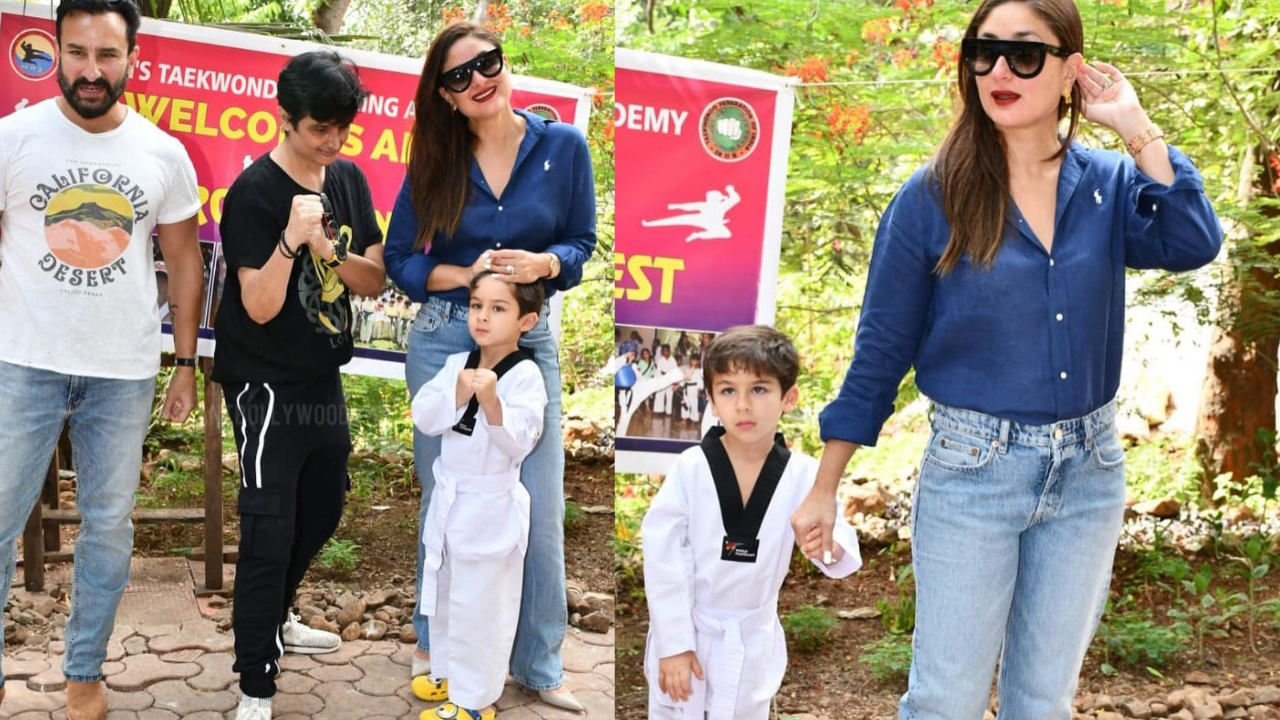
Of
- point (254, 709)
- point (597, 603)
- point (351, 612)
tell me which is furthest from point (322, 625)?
point (597, 603)

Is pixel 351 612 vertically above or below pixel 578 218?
below

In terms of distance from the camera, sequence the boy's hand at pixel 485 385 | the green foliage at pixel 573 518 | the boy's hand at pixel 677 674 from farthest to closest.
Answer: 1. the green foliage at pixel 573 518
2. the boy's hand at pixel 485 385
3. the boy's hand at pixel 677 674

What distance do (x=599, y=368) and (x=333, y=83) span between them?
7.28 feet

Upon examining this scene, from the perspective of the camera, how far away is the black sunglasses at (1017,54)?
2139 mm

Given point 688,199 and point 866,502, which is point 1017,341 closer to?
point 688,199

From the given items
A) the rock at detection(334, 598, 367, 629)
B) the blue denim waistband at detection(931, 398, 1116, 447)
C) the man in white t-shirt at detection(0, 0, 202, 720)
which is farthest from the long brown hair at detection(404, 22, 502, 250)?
the blue denim waistband at detection(931, 398, 1116, 447)

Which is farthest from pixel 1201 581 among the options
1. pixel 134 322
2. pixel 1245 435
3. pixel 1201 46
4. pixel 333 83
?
pixel 134 322

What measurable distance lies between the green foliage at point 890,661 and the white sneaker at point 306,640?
164 cm

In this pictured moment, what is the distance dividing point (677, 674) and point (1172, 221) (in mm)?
1323

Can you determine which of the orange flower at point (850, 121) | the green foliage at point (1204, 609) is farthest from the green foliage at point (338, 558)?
the green foliage at point (1204, 609)

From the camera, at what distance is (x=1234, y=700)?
Result: 3.56 metres

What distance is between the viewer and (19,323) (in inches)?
120

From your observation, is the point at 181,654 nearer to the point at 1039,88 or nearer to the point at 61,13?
the point at 61,13

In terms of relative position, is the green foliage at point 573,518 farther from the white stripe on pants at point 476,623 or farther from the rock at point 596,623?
the white stripe on pants at point 476,623
